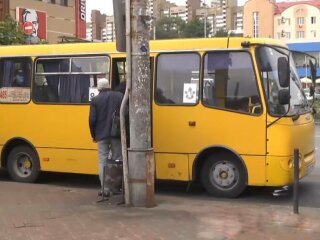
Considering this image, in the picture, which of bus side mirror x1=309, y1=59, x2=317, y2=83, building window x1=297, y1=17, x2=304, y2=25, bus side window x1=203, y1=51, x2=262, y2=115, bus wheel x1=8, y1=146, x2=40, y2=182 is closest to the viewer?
bus side window x1=203, y1=51, x2=262, y2=115

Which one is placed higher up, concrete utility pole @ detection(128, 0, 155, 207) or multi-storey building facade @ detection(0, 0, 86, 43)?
multi-storey building facade @ detection(0, 0, 86, 43)

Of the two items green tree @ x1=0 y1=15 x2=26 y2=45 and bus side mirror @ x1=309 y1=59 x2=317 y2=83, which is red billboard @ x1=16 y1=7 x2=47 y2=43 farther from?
bus side mirror @ x1=309 y1=59 x2=317 y2=83

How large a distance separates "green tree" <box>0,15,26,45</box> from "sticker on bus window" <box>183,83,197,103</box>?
10695 millimetres

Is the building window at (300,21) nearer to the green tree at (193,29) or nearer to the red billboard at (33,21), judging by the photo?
the green tree at (193,29)

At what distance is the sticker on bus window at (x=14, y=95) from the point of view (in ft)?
34.9

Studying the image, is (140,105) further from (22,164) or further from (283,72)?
(22,164)

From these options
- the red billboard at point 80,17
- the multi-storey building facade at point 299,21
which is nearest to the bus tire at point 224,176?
the red billboard at point 80,17

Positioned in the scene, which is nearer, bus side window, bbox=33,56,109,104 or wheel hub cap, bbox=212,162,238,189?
wheel hub cap, bbox=212,162,238,189

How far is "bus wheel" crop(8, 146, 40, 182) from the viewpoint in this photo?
1064 centimetres

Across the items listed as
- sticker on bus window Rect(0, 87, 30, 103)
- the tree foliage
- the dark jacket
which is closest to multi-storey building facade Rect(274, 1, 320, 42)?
the tree foliage

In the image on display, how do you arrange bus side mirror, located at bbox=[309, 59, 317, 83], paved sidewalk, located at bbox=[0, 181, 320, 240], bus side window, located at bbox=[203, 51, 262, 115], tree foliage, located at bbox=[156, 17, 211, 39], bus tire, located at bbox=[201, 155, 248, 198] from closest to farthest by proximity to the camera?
paved sidewalk, located at bbox=[0, 181, 320, 240]
bus side window, located at bbox=[203, 51, 262, 115]
bus tire, located at bbox=[201, 155, 248, 198]
bus side mirror, located at bbox=[309, 59, 317, 83]
tree foliage, located at bbox=[156, 17, 211, 39]

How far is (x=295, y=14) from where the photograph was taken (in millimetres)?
108875

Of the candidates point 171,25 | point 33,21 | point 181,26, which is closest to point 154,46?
point 33,21

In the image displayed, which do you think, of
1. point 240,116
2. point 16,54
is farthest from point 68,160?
point 240,116
